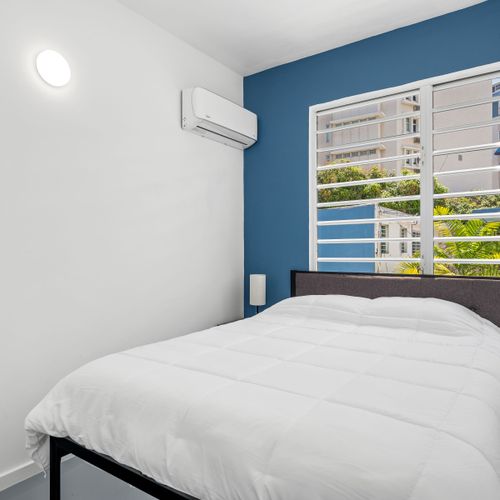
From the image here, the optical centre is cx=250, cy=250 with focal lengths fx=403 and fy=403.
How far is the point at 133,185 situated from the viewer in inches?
103

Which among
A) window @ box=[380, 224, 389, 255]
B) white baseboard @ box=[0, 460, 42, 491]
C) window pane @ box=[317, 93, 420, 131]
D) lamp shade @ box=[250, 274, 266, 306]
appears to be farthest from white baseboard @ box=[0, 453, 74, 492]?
window pane @ box=[317, 93, 420, 131]

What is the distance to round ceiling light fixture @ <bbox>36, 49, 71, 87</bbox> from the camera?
6.96ft

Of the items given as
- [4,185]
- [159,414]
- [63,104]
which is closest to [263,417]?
[159,414]

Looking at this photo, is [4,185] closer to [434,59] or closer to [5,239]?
[5,239]

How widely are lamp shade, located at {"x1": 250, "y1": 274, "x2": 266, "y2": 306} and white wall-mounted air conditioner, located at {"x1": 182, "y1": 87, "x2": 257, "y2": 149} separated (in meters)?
1.15

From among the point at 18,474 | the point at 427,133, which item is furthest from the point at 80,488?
the point at 427,133

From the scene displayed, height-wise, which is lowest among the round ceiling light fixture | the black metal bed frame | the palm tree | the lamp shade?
the black metal bed frame

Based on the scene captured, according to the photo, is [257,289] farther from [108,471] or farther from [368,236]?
[108,471]

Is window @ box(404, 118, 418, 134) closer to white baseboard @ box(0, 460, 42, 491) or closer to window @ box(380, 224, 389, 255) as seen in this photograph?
window @ box(380, 224, 389, 255)

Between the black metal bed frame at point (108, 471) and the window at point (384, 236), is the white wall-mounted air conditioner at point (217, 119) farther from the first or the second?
the black metal bed frame at point (108, 471)

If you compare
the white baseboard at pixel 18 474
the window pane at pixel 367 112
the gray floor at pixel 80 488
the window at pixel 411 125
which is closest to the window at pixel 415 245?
the window at pixel 411 125

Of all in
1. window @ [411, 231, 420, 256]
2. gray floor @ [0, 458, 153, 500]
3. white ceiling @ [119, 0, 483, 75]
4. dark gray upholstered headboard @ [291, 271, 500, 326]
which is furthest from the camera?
window @ [411, 231, 420, 256]

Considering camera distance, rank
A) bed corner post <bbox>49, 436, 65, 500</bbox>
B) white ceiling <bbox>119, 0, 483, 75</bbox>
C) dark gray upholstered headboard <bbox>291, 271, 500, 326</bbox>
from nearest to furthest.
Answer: bed corner post <bbox>49, 436, 65, 500</bbox>
dark gray upholstered headboard <bbox>291, 271, 500, 326</bbox>
white ceiling <bbox>119, 0, 483, 75</bbox>

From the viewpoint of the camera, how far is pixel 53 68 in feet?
7.12
